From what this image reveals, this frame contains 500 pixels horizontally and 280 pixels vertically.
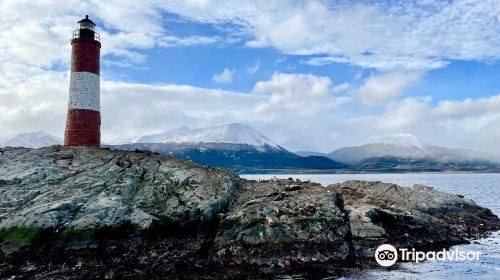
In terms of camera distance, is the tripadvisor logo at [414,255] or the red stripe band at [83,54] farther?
the red stripe band at [83,54]

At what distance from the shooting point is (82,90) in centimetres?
4200

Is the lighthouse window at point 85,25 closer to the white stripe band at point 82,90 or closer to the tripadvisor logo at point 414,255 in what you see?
the white stripe band at point 82,90

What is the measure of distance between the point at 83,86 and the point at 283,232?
78.5 feet

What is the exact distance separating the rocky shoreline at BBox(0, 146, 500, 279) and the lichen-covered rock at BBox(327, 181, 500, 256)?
12 centimetres

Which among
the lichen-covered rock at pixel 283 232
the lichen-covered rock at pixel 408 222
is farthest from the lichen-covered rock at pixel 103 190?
the lichen-covered rock at pixel 408 222

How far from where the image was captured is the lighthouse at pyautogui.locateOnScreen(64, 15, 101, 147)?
41.9 metres

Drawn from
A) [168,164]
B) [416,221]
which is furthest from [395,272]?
[168,164]

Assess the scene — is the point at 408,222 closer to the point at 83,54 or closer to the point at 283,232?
the point at 283,232

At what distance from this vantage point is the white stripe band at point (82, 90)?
41916 millimetres

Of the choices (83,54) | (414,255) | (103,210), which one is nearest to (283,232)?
(414,255)

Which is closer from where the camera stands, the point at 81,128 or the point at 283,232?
the point at 283,232

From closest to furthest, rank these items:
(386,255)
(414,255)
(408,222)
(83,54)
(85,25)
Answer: (386,255)
(414,255)
(408,222)
(83,54)
(85,25)

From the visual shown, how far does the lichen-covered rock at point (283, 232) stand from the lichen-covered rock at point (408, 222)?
146 centimetres

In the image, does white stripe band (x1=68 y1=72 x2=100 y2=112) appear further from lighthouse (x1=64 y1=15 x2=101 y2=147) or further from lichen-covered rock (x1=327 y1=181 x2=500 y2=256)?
lichen-covered rock (x1=327 y1=181 x2=500 y2=256)
